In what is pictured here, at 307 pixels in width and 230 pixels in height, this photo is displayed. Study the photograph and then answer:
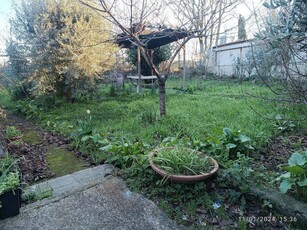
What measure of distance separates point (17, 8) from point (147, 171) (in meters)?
6.56

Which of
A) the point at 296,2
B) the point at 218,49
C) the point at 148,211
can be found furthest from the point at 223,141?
the point at 218,49

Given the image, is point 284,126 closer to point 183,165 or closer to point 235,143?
point 235,143

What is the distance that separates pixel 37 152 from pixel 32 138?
2.74 ft

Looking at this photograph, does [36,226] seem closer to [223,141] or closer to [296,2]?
[223,141]

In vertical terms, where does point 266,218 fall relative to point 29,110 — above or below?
below

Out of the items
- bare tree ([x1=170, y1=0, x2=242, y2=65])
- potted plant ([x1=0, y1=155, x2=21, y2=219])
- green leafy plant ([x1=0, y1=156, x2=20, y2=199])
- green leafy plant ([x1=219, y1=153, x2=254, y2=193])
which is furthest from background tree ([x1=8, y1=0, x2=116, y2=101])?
green leafy plant ([x1=219, y1=153, x2=254, y2=193])

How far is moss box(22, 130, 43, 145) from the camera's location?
3614mm

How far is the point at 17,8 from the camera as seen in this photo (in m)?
6.24

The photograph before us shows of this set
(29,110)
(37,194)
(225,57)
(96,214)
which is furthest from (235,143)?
(225,57)

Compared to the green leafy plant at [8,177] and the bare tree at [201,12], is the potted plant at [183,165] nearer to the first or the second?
the green leafy plant at [8,177]

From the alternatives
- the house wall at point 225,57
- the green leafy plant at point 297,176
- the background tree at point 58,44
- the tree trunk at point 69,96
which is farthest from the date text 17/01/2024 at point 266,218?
the house wall at point 225,57

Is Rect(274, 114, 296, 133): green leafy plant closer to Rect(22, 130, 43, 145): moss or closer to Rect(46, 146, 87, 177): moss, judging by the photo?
Rect(46, 146, 87, 177): moss

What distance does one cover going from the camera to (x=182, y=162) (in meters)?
2.04

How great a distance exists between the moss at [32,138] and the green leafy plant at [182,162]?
2395mm
